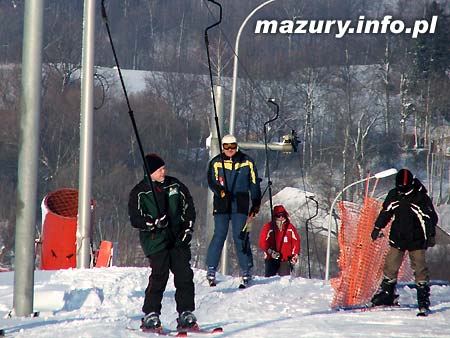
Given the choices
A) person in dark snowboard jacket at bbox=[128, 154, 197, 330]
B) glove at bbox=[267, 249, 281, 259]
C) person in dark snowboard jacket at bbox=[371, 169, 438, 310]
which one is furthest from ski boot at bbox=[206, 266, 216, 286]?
glove at bbox=[267, 249, 281, 259]

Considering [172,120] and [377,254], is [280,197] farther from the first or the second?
[377,254]

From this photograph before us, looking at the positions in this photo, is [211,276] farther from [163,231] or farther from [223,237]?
[163,231]

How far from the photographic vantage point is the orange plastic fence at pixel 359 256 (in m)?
13.1

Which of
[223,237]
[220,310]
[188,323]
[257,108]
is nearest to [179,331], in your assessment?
[188,323]

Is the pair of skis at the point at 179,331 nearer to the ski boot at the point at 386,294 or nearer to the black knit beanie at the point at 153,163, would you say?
the black knit beanie at the point at 153,163

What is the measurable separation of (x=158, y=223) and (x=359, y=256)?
13.9 feet

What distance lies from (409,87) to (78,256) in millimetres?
75748

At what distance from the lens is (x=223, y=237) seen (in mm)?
12945

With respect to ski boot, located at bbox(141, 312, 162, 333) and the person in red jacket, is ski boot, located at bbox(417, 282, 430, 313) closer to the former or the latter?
ski boot, located at bbox(141, 312, 162, 333)

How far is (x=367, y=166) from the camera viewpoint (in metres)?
84.9

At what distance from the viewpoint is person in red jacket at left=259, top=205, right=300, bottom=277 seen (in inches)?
644

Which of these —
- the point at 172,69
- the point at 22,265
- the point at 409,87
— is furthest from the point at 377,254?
the point at 172,69

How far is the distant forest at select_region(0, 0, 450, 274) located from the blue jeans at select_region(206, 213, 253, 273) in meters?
53.7

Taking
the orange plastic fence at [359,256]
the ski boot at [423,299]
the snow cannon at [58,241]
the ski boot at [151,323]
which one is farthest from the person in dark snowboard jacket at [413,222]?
the snow cannon at [58,241]
